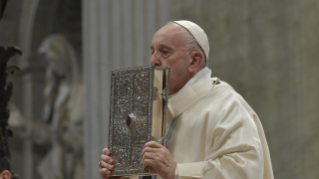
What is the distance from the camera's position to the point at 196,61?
12.3 ft

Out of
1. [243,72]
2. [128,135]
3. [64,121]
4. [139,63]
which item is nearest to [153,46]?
[128,135]

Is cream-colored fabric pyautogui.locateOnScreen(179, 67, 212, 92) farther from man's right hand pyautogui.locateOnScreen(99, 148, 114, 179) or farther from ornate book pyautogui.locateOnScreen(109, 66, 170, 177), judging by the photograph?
man's right hand pyautogui.locateOnScreen(99, 148, 114, 179)

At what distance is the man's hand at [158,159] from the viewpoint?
3156 mm

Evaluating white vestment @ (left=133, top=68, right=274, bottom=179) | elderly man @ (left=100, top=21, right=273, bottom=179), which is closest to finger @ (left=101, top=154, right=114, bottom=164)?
elderly man @ (left=100, top=21, right=273, bottom=179)

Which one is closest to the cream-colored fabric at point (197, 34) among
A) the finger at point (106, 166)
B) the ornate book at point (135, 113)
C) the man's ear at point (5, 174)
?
the ornate book at point (135, 113)

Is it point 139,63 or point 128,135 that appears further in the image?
point 139,63

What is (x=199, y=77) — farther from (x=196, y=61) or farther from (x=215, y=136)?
(x=215, y=136)

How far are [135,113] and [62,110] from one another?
8.75 meters

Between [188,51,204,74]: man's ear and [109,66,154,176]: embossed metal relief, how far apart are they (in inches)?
17.7

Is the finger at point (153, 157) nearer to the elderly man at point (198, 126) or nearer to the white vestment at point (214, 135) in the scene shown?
the elderly man at point (198, 126)

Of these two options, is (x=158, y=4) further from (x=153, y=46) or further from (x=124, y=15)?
(x=153, y=46)

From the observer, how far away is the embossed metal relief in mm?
3281

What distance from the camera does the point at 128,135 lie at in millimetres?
3336

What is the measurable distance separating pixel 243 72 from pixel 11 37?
234 inches
